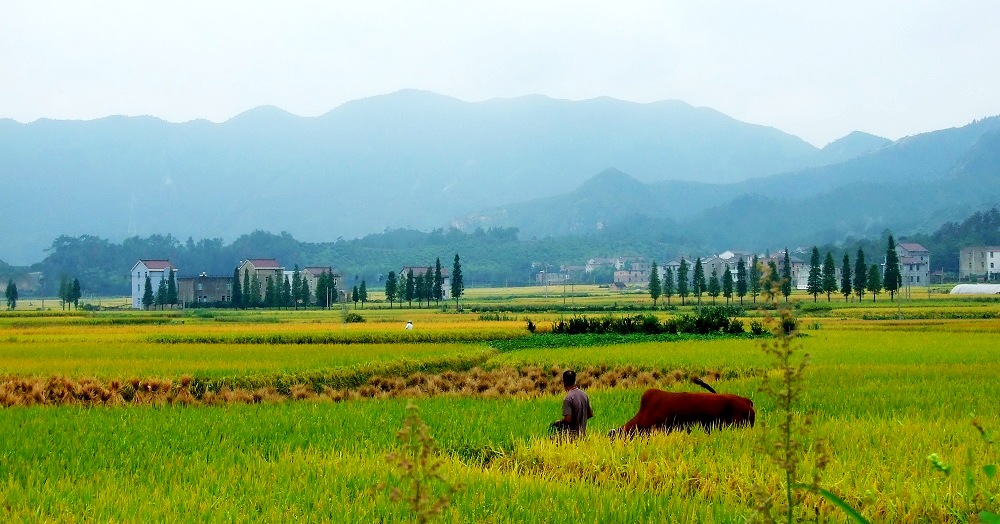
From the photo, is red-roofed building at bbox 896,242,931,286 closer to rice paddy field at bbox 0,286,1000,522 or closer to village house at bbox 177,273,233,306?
village house at bbox 177,273,233,306

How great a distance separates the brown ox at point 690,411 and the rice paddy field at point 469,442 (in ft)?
2.17

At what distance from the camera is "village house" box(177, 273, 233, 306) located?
11031 centimetres

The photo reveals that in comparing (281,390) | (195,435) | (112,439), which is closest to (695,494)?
(195,435)

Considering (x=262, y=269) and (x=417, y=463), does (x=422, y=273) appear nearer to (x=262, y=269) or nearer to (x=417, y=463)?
(x=262, y=269)

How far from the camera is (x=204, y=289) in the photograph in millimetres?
111875

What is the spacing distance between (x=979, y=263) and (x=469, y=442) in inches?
5995

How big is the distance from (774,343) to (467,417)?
9.61m

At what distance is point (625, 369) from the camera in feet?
77.2

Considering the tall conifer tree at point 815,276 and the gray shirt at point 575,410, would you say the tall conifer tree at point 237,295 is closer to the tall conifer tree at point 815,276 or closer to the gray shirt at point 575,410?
the tall conifer tree at point 815,276

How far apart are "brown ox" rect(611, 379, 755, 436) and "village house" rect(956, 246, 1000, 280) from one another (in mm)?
137573

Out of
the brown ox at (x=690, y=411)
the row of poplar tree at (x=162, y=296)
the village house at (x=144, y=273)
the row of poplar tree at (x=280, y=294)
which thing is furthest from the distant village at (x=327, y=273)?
the brown ox at (x=690, y=411)

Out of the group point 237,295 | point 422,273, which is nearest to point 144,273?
point 237,295

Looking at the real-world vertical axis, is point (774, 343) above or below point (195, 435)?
above

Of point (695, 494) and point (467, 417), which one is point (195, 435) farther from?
point (695, 494)
